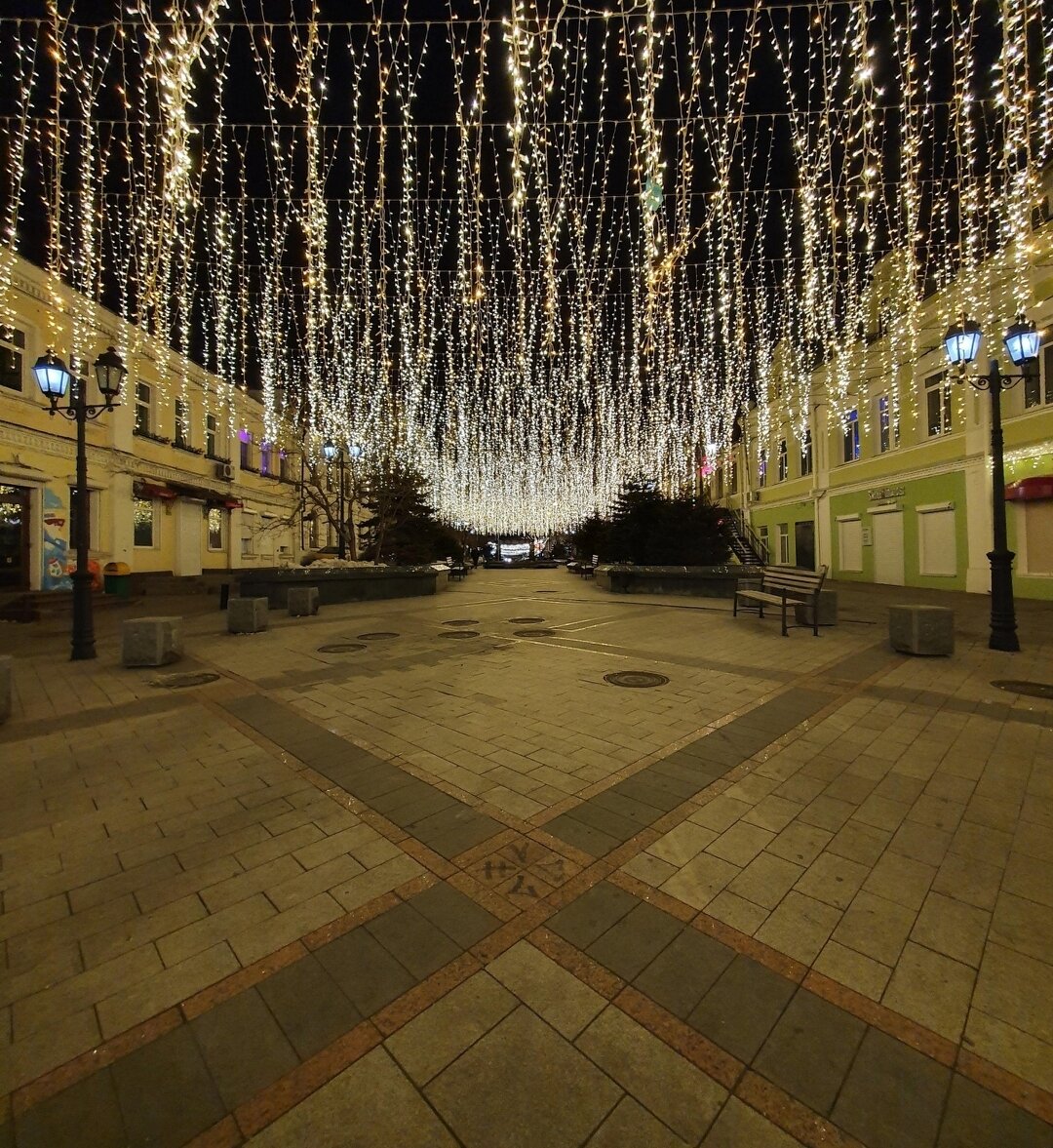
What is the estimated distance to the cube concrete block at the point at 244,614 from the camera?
10.8 meters

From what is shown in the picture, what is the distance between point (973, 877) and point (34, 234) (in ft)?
73.4

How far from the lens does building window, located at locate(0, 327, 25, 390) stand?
14.8 m

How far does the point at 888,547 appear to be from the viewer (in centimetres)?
2055

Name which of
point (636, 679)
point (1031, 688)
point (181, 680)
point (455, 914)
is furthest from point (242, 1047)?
point (1031, 688)

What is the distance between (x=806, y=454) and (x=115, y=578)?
29352 millimetres

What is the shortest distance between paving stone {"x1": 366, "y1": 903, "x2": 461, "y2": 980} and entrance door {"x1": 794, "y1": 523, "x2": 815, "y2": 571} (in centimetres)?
2685

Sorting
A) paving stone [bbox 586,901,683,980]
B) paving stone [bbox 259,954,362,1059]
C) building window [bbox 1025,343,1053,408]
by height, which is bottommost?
paving stone [bbox 586,901,683,980]

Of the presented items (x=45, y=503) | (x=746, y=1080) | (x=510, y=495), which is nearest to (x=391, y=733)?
(x=746, y=1080)

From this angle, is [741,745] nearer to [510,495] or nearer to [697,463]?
[697,463]

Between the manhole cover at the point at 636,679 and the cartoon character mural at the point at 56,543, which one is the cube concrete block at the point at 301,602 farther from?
the manhole cover at the point at 636,679

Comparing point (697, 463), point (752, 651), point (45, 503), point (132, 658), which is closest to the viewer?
point (132, 658)

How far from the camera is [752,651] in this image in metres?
8.42

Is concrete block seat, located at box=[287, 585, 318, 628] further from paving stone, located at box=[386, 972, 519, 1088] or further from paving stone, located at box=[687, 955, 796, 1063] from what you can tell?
paving stone, located at box=[687, 955, 796, 1063]

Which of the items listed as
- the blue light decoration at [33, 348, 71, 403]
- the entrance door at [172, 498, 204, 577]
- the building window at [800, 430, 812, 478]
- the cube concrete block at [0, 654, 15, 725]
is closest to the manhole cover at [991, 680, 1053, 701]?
the cube concrete block at [0, 654, 15, 725]
